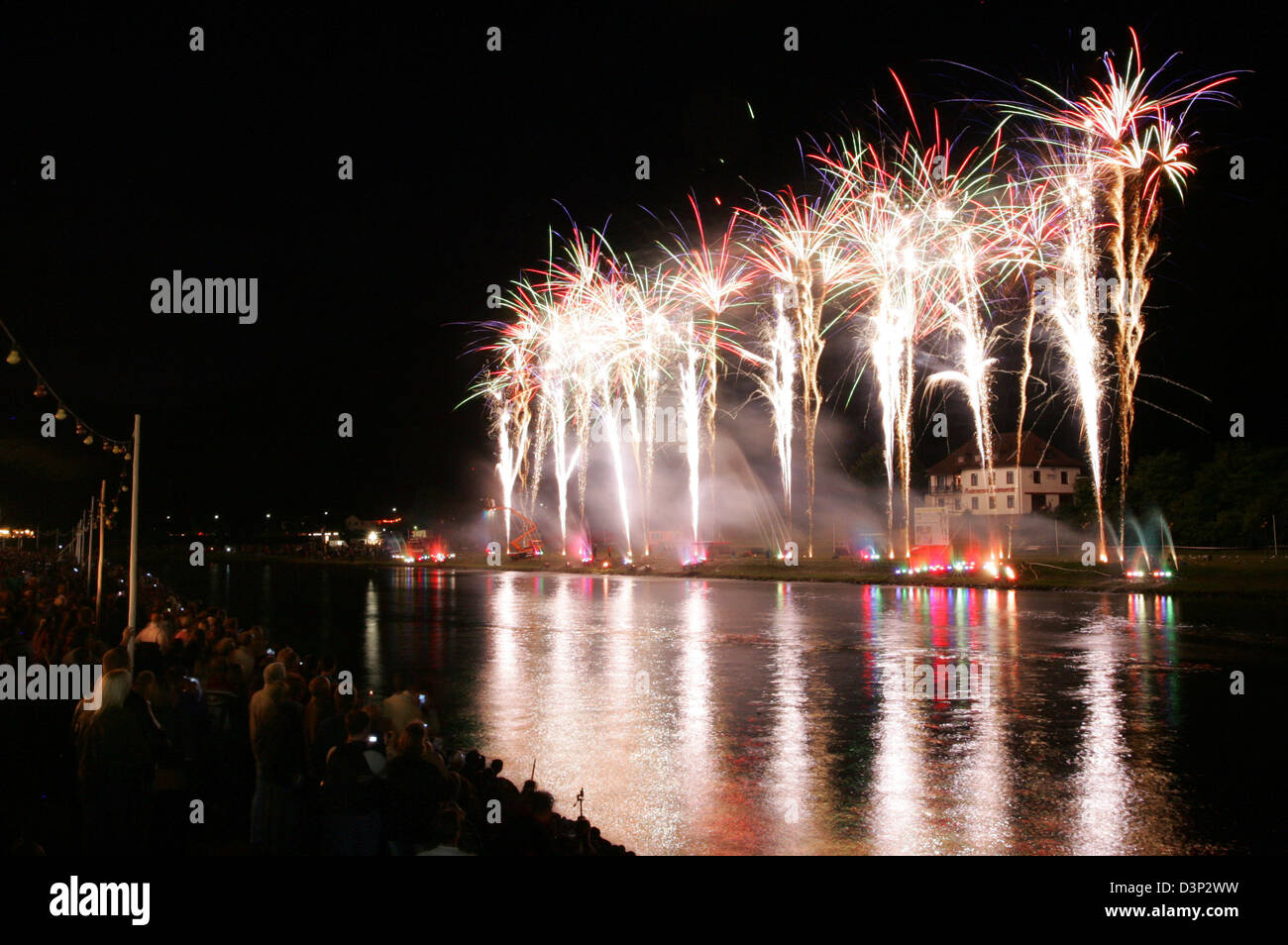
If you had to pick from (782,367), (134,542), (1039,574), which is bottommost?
(1039,574)

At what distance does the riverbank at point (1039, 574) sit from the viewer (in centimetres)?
3297

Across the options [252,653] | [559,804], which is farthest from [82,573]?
[559,804]

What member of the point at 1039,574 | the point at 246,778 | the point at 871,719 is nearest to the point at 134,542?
the point at 246,778

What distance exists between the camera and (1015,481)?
72062 mm

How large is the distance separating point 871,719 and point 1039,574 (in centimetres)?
3032

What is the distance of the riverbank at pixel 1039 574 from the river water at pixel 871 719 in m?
5.19

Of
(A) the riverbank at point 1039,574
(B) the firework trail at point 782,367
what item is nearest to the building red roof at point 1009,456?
(A) the riverbank at point 1039,574

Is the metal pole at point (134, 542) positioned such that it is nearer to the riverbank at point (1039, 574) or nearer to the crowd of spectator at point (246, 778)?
the crowd of spectator at point (246, 778)

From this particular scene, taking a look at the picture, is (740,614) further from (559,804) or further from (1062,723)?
(559,804)

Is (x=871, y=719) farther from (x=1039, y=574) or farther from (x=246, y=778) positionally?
(x=1039, y=574)

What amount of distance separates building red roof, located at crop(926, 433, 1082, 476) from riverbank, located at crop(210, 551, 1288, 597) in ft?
93.0

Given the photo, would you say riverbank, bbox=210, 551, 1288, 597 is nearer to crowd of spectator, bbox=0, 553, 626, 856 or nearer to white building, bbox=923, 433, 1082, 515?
white building, bbox=923, 433, 1082, 515

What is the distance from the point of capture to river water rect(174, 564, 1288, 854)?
8.08 metres

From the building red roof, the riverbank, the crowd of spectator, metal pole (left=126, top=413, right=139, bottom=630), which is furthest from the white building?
the crowd of spectator
